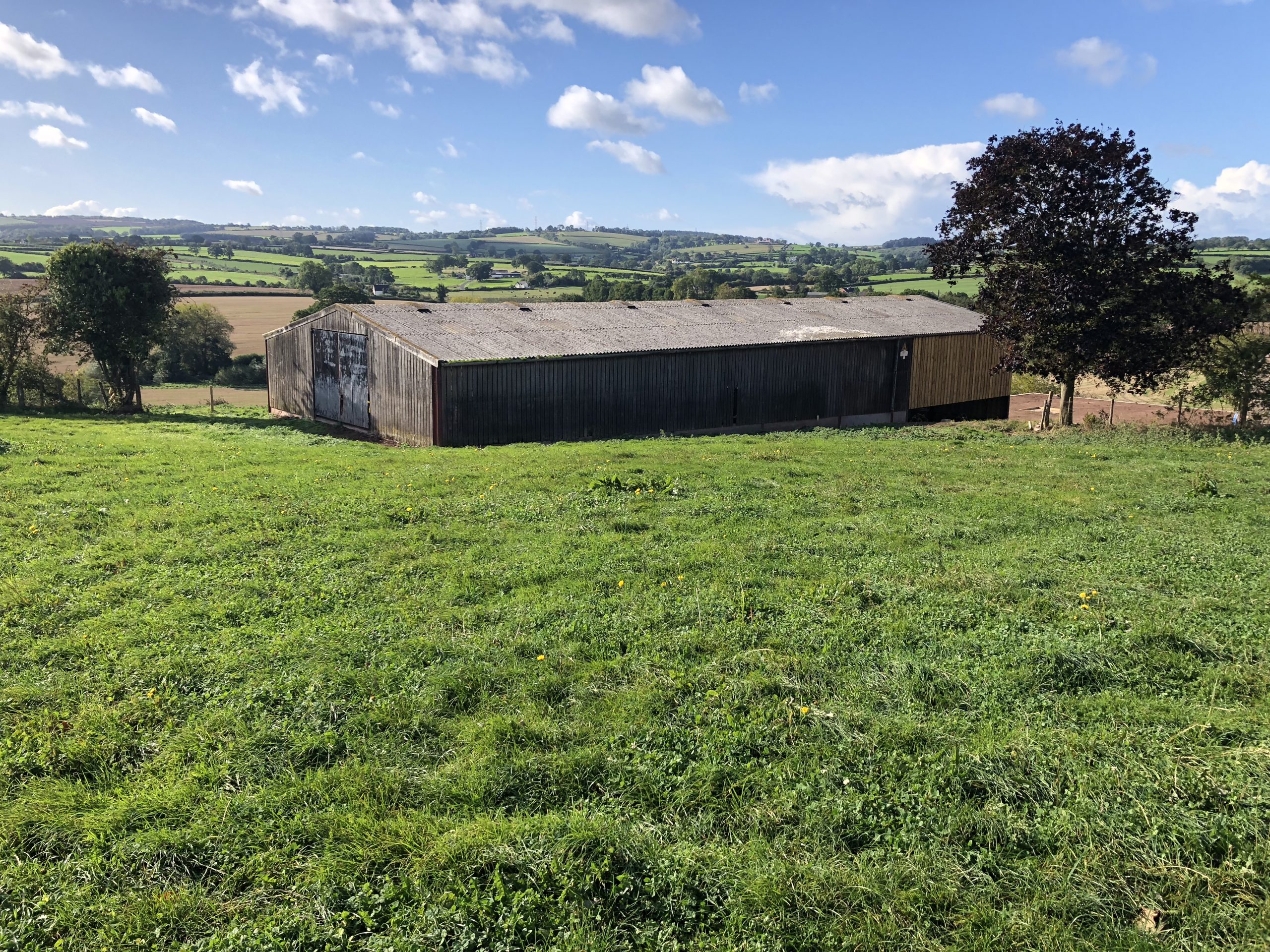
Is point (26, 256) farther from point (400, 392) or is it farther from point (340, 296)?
point (400, 392)

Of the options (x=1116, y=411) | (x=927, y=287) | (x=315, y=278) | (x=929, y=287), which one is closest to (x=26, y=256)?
(x=315, y=278)

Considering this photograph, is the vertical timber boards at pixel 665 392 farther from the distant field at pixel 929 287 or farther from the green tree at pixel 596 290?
the distant field at pixel 929 287

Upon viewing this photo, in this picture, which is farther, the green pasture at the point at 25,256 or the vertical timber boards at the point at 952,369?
the green pasture at the point at 25,256

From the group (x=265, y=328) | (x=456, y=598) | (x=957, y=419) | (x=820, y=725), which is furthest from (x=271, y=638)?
(x=265, y=328)

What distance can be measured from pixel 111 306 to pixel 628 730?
33.6m

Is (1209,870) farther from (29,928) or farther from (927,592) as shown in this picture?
(29,928)

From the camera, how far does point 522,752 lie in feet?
18.3

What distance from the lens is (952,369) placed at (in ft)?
113

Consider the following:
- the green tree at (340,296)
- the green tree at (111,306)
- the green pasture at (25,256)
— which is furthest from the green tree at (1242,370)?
the green pasture at (25,256)

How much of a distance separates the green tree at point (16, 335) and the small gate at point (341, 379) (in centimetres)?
1048

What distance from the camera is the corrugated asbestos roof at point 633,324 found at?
25.7 metres

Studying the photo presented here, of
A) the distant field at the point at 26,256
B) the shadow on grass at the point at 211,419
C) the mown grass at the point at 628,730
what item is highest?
the distant field at the point at 26,256

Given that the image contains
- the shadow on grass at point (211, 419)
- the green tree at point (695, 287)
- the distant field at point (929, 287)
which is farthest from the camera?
the green tree at point (695, 287)

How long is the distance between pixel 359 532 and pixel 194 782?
5.49 meters
